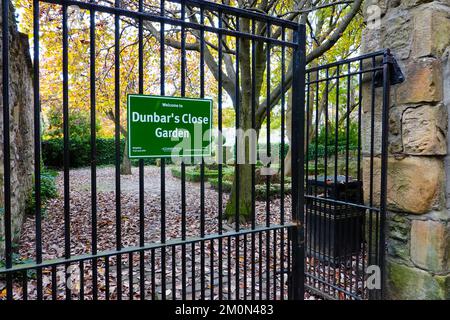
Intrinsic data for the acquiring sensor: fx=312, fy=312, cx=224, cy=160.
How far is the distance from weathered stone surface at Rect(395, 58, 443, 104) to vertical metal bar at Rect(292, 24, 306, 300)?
0.85 m

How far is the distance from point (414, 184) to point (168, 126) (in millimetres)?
1874

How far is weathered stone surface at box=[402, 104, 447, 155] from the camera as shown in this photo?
226 centimetres

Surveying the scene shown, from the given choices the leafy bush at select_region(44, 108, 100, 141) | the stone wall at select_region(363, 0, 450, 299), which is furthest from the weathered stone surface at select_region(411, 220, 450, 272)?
the leafy bush at select_region(44, 108, 100, 141)

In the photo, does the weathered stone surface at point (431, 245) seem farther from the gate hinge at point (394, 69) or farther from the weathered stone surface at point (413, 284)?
the gate hinge at point (394, 69)

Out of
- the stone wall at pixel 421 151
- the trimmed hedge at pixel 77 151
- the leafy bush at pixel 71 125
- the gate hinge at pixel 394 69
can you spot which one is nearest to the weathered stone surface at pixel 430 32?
the stone wall at pixel 421 151

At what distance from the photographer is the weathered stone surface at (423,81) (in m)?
2.27

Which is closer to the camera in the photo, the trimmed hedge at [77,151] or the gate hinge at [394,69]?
the gate hinge at [394,69]

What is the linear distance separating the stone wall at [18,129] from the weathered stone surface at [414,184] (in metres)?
3.97

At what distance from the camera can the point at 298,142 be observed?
2.27 metres

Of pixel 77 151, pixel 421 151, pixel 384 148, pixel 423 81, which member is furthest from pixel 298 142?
pixel 77 151

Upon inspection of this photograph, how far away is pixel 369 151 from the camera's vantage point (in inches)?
109
